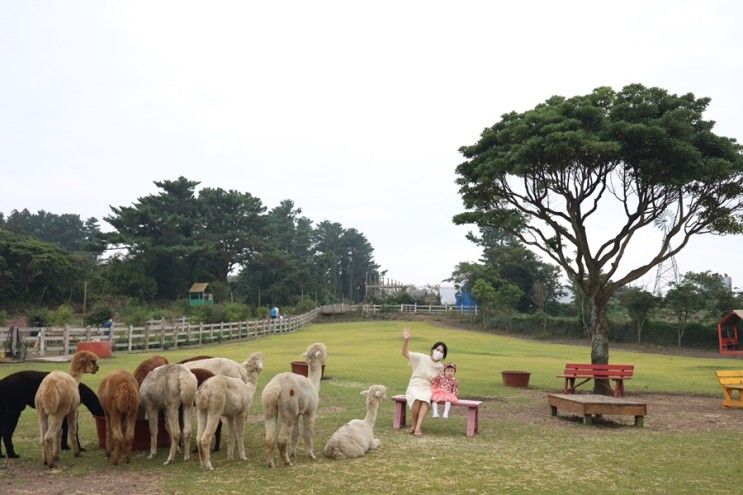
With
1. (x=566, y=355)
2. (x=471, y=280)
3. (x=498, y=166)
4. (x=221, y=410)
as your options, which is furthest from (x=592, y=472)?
(x=471, y=280)

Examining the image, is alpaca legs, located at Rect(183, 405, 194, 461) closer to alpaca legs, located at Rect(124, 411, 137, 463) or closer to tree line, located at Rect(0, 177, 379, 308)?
alpaca legs, located at Rect(124, 411, 137, 463)

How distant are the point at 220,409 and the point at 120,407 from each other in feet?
3.94

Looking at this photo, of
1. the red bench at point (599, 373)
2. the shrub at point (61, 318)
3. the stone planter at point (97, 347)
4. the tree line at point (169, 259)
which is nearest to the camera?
the red bench at point (599, 373)

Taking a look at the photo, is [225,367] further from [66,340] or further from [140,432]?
[66,340]

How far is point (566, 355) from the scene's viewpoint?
33031 millimetres

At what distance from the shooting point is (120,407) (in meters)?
7.58

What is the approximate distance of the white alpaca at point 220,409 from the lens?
7516 mm

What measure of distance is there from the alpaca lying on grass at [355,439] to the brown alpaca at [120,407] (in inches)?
98.7

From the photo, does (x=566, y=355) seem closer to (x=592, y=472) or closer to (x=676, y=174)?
(x=676, y=174)

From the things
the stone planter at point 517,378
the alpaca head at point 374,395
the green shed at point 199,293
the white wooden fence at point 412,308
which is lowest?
the stone planter at point 517,378

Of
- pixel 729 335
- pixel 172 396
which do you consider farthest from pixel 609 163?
pixel 729 335

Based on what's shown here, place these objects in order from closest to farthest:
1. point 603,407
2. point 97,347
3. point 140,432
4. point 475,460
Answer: point 475,460, point 140,432, point 603,407, point 97,347

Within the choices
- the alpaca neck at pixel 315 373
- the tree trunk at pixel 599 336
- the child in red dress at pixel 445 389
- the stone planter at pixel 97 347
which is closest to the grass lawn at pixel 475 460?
the child in red dress at pixel 445 389

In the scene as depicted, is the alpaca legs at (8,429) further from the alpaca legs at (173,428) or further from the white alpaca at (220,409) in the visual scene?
the white alpaca at (220,409)
